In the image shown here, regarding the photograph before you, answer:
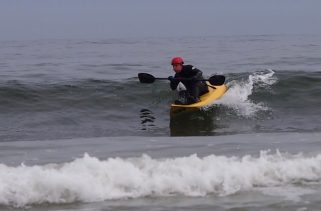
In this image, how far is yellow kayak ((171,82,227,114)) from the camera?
13.1m

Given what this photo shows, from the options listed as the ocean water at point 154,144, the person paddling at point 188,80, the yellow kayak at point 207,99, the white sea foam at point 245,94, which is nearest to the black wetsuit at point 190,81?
the person paddling at point 188,80

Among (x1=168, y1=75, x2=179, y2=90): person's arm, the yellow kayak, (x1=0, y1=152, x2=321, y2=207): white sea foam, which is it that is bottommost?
(x1=0, y1=152, x2=321, y2=207): white sea foam

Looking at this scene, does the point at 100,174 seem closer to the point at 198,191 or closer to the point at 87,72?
the point at 198,191

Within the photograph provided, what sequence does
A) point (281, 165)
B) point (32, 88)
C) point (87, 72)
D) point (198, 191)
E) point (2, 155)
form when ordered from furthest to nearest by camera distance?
point (87, 72) < point (32, 88) < point (2, 155) < point (281, 165) < point (198, 191)

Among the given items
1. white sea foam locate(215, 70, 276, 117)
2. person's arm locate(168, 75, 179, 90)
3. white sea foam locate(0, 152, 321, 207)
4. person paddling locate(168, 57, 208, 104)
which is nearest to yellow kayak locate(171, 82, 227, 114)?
person paddling locate(168, 57, 208, 104)

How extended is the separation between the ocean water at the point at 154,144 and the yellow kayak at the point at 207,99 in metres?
0.21

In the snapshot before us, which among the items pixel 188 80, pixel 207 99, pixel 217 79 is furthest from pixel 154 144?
pixel 217 79

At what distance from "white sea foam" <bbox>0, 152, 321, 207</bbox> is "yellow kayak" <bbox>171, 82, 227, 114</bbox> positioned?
4.82 meters

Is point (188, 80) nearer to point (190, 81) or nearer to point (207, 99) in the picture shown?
point (190, 81)

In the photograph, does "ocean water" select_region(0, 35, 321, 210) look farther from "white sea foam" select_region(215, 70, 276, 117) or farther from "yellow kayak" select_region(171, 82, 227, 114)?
"yellow kayak" select_region(171, 82, 227, 114)

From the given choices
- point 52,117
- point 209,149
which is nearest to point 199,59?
point 52,117

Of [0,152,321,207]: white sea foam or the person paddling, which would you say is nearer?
[0,152,321,207]: white sea foam

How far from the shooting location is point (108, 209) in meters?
6.79

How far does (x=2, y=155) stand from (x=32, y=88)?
8.54 metres
